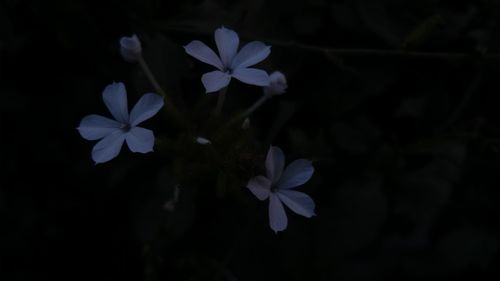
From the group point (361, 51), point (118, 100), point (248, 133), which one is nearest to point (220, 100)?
point (248, 133)

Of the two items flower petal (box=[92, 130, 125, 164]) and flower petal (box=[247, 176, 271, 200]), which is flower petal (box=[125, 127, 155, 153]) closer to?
flower petal (box=[92, 130, 125, 164])

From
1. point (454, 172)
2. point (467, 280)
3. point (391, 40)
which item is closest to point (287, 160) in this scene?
point (391, 40)

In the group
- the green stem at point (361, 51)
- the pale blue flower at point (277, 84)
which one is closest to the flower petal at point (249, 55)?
the pale blue flower at point (277, 84)

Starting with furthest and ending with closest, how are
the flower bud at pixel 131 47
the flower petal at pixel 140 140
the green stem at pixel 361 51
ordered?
the green stem at pixel 361 51 < the flower bud at pixel 131 47 < the flower petal at pixel 140 140

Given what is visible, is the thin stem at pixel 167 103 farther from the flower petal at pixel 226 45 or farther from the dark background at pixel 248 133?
the flower petal at pixel 226 45

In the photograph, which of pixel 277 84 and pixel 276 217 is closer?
pixel 276 217

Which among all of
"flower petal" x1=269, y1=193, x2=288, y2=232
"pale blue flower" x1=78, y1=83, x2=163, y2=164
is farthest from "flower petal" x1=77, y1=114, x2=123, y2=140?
"flower petal" x1=269, y1=193, x2=288, y2=232

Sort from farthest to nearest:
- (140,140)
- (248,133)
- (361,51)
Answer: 1. (361,51)
2. (248,133)
3. (140,140)

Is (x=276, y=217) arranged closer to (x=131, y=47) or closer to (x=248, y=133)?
(x=248, y=133)
